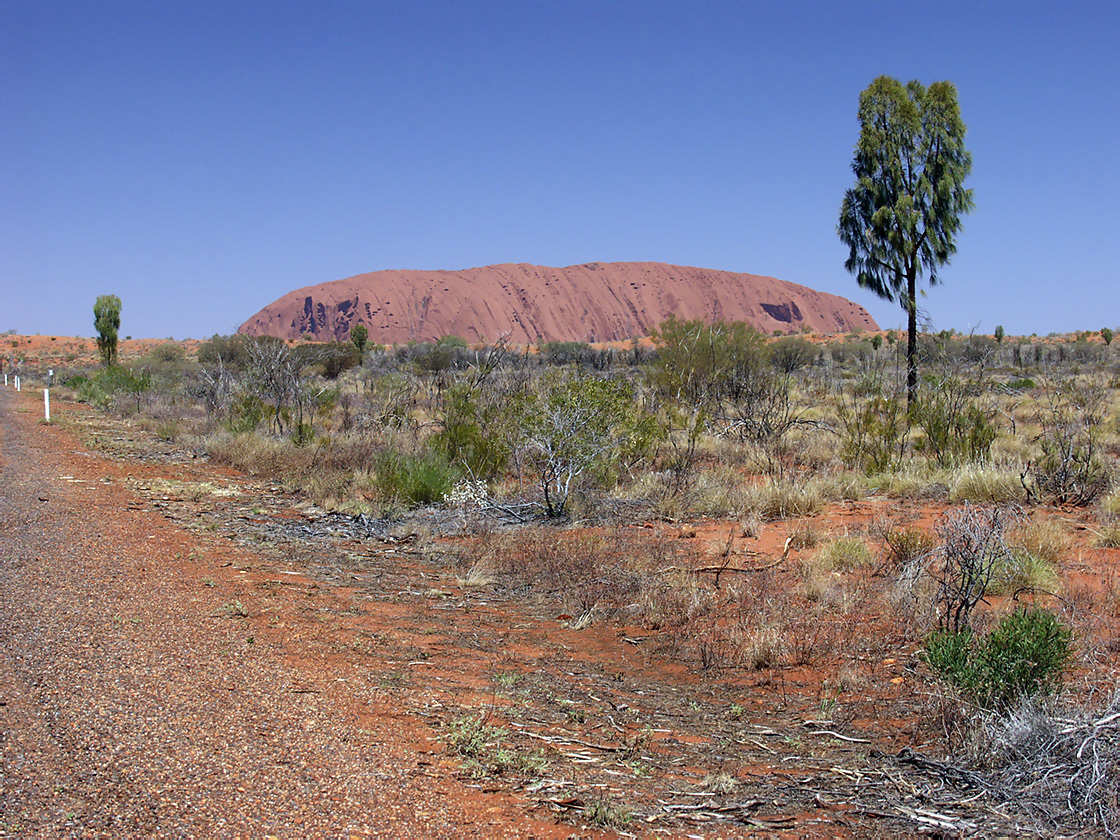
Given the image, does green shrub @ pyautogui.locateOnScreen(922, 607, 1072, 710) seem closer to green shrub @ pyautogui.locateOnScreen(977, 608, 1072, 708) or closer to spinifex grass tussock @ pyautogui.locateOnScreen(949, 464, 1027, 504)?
green shrub @ pyautogui.locateOnScreen(977, 608, 1072, 708)

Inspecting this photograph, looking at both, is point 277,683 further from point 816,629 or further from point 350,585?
point 816,629

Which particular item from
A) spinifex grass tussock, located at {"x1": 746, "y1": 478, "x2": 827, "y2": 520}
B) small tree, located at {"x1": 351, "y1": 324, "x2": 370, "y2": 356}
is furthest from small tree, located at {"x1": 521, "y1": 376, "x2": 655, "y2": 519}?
small tree, located at {"x1": 351, "y1": 324, "x2": 370, "y2": 356}

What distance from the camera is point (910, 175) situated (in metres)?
17.7

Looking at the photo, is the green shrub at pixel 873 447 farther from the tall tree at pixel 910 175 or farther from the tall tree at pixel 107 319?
the tall tree at pixel 107 319

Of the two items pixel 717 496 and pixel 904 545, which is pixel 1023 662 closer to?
pixel 904 545

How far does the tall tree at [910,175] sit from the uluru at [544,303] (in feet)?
407

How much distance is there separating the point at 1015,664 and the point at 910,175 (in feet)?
52.8

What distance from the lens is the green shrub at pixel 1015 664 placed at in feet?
13.5

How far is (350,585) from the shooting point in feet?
25.1

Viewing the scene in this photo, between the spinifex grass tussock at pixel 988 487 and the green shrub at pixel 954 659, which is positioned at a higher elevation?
the spinifex grass tussock at pixel 988 487

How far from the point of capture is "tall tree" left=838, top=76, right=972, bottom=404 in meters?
17.3

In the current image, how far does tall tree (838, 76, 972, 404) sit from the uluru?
407 feet

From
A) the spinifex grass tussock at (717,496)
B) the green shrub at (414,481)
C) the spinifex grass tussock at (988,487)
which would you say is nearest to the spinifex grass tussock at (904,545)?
the spinifex grass tussock at (988,487)

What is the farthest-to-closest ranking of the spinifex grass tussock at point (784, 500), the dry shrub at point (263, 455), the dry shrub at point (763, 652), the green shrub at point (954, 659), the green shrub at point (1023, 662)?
the dry shrub at point (263, 455) → the spinifex grass tussock at point (784, 500) → the dry shrub at point (763, 652) → the green shrub at point (954, 659) → the green shrub at point (1023, 662)
